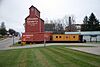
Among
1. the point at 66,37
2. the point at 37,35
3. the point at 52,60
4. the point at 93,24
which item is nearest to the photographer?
the point at 52,60

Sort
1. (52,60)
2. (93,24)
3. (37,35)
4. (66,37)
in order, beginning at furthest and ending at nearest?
(93,24)
(66,37)
(37,35)
(52,60)

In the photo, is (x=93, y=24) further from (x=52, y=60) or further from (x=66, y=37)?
(x=52, y=60)

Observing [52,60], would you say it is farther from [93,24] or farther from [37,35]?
[93,24]

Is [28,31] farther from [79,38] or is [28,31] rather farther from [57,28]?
[57,28]

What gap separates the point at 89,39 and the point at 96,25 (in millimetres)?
23590

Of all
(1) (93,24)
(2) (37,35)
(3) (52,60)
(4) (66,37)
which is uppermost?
(1) (93,24)

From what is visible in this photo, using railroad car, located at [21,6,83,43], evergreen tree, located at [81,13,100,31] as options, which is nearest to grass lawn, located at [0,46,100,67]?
railroad car, located at [21,6,83,43]

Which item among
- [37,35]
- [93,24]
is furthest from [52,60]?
[93,24]

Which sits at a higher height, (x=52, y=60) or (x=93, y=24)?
(x=93, y=24)

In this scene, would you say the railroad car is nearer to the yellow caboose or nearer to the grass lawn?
the yellow caboose

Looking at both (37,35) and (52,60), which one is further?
(37,35)

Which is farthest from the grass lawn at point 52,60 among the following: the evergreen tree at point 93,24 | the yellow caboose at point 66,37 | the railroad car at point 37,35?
the evergreen tree at point 93,24

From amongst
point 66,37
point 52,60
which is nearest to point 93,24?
point 66,37

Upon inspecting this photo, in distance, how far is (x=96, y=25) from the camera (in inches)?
3991
